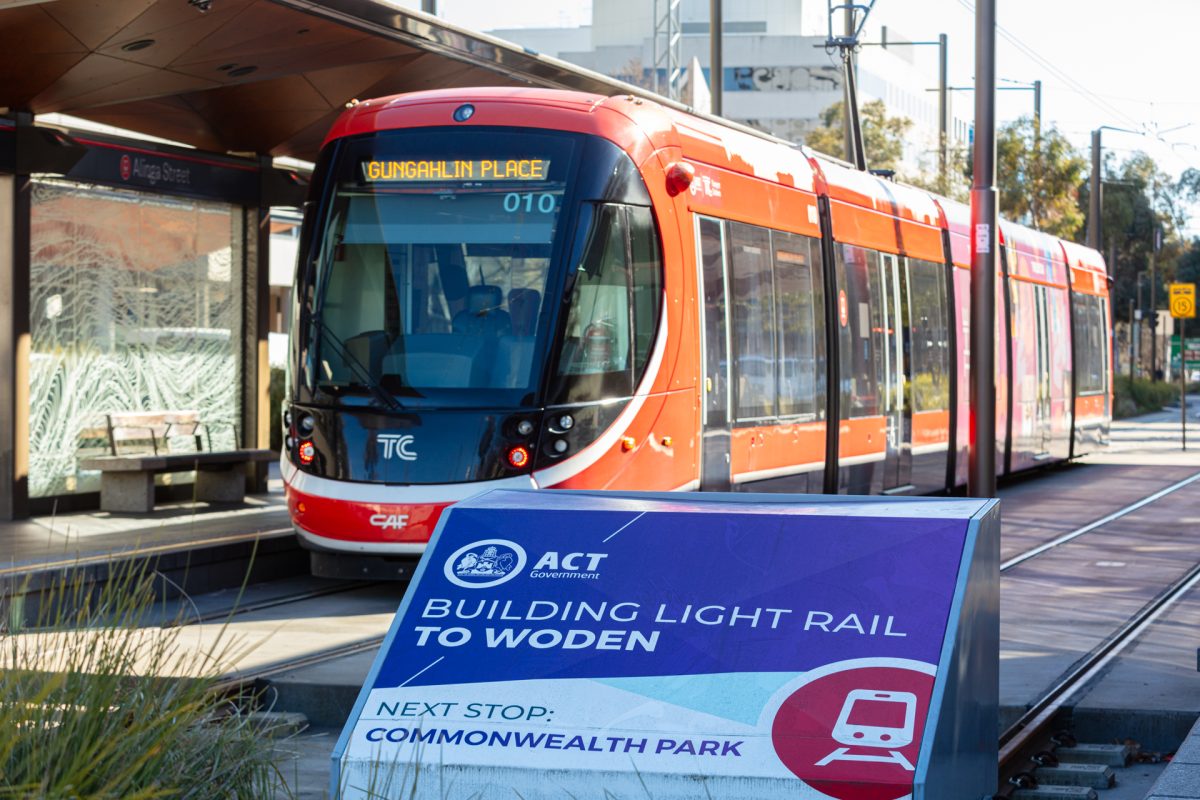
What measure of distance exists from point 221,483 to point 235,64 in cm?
451

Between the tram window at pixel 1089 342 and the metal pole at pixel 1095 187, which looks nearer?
the tram window at pixel 1089 342

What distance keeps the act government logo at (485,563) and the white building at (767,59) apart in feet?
276

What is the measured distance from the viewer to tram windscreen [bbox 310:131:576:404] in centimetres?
1111

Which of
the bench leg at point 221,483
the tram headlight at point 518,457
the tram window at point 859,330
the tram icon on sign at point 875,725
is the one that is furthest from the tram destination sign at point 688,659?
the bench leg at point 221,483

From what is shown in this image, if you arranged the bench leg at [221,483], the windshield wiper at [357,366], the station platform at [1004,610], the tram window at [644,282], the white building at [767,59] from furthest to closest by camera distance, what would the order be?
the white building at [767,59]
the bench leg at [221,483]
the tram window at [644,282]
the windshield wiper at [357,366]
the station platform at [1004,610]

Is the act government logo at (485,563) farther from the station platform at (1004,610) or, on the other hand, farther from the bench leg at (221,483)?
the bench leg at (221,483)

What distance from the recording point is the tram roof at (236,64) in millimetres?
11844

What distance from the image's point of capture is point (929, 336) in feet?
59.6

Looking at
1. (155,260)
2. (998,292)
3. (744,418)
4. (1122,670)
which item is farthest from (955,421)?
(1122,670)

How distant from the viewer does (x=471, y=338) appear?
1117 cm

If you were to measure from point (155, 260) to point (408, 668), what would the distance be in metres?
12.0

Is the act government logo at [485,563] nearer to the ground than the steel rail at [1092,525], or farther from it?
farther from it

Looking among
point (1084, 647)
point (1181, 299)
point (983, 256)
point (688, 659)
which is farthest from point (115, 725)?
point (1181, 299)

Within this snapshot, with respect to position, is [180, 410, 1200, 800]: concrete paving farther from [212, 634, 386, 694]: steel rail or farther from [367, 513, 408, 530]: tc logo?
[367, 513, 408, 530]: tc logo
